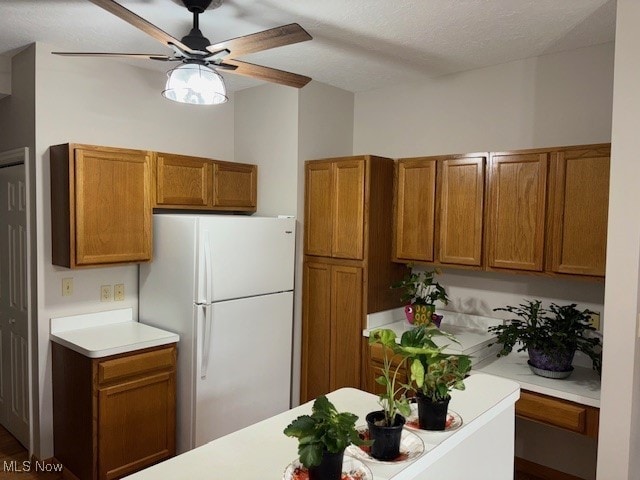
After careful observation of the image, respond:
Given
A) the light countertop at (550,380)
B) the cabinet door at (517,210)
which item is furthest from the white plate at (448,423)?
the cabinet door at (517,210)

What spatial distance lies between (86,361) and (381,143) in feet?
8.43

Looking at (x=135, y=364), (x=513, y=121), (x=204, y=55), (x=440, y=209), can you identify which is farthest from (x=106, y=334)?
(x=513, y=121)

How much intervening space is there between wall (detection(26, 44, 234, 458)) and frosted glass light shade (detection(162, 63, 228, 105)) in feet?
3.95

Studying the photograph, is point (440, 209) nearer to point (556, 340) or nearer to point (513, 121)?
point (513, 121)

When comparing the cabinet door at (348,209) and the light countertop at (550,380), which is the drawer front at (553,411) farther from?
the cabinet door at (348,209)

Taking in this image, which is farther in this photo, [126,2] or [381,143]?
[381,143]

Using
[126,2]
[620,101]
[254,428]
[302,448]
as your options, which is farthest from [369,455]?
[126,2]

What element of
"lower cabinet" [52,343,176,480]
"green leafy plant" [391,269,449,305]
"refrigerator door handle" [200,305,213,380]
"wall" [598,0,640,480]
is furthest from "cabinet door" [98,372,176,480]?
"wall" [598,0,640,480]

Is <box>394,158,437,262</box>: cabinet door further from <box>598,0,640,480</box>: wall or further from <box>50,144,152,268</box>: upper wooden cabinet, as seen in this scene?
<box>50,144,152,268</box>: upper wooden cabinet

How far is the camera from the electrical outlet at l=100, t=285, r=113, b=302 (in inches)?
126

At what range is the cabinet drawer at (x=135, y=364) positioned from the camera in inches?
105

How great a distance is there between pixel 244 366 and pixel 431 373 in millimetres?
2056

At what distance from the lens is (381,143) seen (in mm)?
3812

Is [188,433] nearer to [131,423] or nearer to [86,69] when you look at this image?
[131,423]
